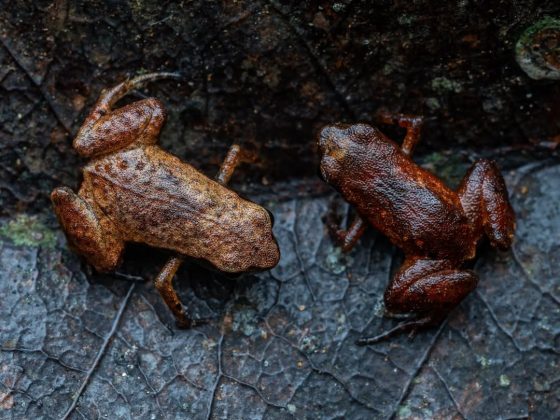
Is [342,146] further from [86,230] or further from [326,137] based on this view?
[86,230]

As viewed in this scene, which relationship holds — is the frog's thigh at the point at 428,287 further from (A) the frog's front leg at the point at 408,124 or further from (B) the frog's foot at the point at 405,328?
(A) the frog's front leg at the point at 408,124

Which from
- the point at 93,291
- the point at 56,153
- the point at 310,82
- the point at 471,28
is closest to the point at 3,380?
the point at 93,291

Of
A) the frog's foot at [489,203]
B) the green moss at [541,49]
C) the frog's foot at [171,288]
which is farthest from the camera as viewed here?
the frog's foot at [489,203]

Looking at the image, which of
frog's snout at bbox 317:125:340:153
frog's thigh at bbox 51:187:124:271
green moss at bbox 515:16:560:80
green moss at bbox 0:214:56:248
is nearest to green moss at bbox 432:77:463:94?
green moss at bbox 515:16:560:80

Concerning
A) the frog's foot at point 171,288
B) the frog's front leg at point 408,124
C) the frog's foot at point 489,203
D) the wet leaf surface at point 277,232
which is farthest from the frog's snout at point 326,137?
the frog's foot at point 171,288

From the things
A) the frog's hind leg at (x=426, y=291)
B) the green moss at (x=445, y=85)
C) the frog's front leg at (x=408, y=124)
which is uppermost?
the green moss at (x=445, y=85)

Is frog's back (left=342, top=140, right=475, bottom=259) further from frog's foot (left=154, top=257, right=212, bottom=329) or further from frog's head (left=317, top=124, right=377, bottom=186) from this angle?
frog's foot (left=154, top=257, right=212, bottom=329)

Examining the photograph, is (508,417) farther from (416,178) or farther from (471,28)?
(471,28)
